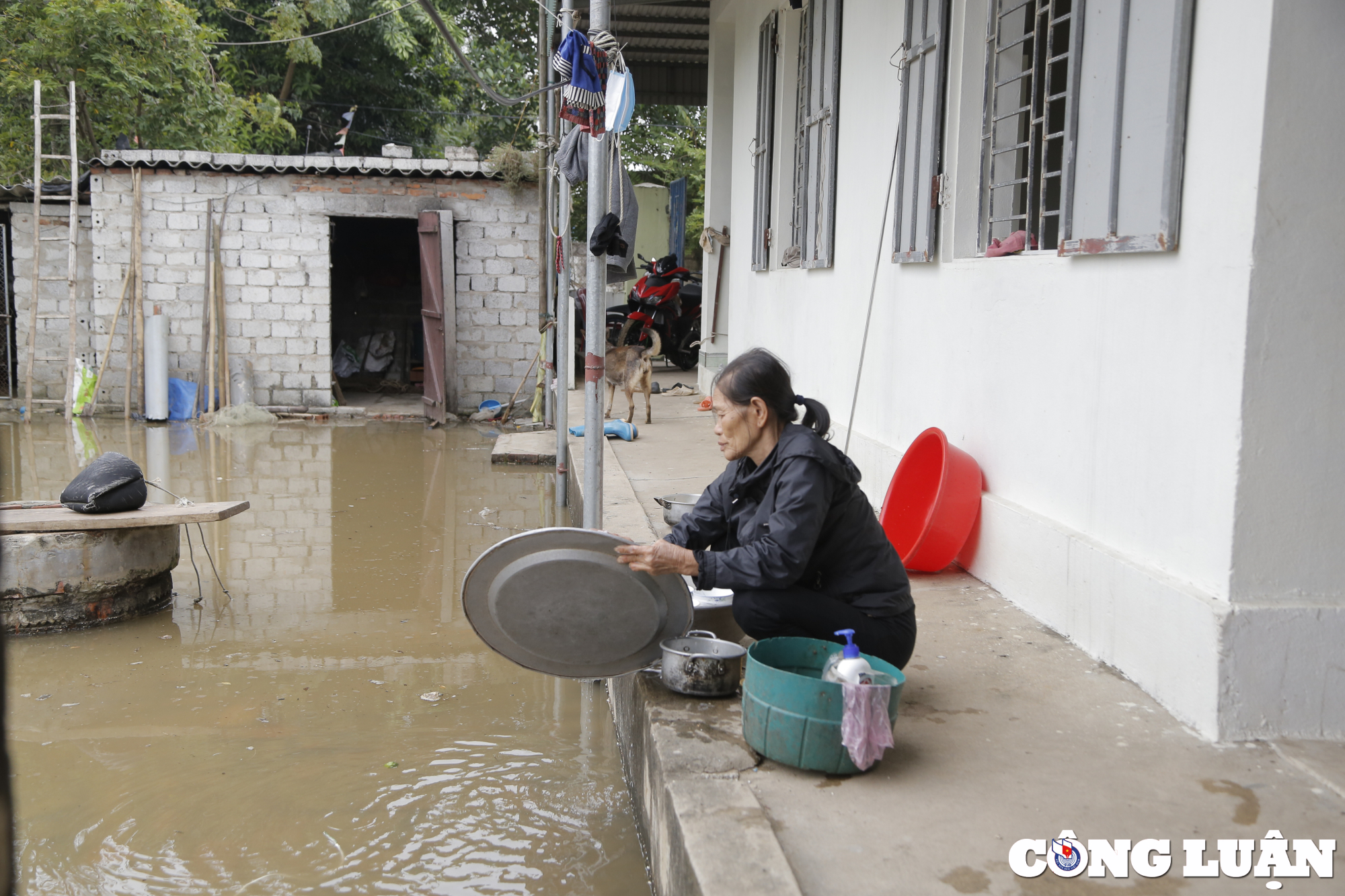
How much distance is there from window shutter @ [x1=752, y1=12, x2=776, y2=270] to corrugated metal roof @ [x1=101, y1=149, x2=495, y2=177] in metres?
4.03

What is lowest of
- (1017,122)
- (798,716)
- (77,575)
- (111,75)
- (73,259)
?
(77,575)

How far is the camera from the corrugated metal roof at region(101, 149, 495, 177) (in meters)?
11.9

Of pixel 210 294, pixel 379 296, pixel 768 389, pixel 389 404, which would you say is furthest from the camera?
pixel 379 296

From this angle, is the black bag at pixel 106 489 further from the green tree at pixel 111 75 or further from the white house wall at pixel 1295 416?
the green tree at pixel 111 75

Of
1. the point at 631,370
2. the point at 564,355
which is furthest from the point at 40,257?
the point at 564,355

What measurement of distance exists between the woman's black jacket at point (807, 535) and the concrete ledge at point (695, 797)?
15.6 inches

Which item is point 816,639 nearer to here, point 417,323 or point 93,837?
point 93,837

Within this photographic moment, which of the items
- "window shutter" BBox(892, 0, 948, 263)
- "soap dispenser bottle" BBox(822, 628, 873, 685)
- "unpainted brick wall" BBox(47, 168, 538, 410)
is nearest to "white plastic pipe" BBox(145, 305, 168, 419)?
"unpainted brick wall" BBox(47, 168, 538, 410)

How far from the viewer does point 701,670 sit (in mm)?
3119

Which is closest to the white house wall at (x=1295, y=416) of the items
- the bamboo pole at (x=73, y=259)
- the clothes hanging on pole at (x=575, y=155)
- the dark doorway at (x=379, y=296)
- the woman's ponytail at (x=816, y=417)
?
the woman's ponytail at (x=816, y=417)

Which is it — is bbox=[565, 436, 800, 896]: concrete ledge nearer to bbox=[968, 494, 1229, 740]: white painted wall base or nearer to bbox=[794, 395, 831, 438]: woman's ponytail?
bbox=[794, 395, 831, 438]: woman's ponytail

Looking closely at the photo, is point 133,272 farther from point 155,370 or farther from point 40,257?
point 40,257

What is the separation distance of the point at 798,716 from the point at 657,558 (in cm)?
59

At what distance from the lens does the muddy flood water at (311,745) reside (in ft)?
9.82
